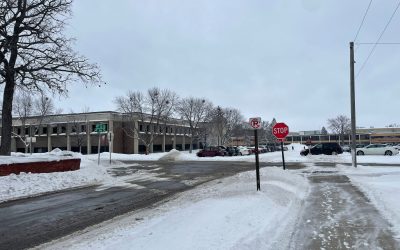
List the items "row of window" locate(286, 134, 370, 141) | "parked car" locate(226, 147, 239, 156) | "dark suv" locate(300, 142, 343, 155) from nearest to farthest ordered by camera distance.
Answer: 1. "dark suv" locate(300, 142, 343, 155)
2. "parked car" locate(226, 147, 239, 156)
3. "row of window" locate(286, 134, 370, 141)

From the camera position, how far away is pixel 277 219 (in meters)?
9.61

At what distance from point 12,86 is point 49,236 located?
18996 millimetres

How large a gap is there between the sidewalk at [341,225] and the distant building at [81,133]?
68170 mm

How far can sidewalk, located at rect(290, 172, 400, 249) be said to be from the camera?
7.54 meters

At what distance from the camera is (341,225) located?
9281 mm

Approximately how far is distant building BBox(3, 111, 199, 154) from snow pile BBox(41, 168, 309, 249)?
69.4 meters

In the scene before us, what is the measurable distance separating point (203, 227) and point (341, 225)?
3.25m

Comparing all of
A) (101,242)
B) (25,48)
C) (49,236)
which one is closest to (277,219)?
A: (101,242)

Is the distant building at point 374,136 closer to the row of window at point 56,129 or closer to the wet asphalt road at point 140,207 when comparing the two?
the row of window at point 56,129

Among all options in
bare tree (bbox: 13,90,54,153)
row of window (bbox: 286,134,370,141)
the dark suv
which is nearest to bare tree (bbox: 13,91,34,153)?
bare tree (bbox: 13,90,54,153)

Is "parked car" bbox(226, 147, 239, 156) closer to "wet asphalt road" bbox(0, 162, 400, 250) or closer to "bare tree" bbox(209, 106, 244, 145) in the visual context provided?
"bare tree" bbox(209, 106, 244, 145)

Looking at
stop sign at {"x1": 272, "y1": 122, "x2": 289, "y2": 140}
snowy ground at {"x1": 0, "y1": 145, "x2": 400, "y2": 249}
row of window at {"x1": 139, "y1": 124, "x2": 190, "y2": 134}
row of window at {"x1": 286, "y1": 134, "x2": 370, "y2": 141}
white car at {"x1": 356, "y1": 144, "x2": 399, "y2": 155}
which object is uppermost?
row of window at {"x1": 139, "y1": 124, "x2": 190, "y2": 134}

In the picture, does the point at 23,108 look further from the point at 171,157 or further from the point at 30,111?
the point at 171,157

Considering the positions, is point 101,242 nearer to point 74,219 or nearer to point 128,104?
point 74,219
